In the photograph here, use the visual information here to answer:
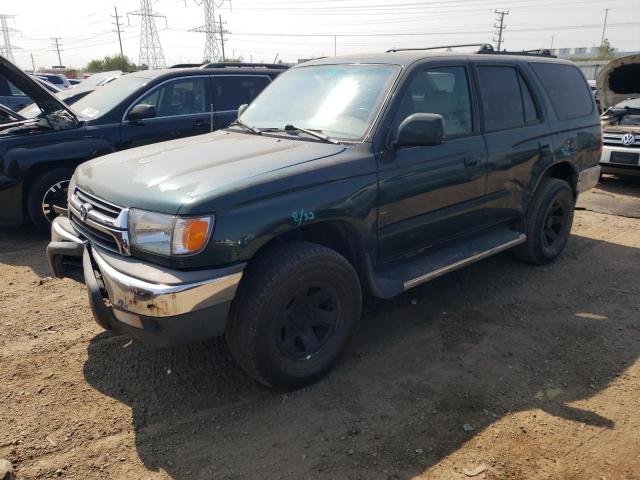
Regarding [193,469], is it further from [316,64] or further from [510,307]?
[316,64]

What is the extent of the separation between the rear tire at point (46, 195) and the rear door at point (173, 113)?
2.68ft

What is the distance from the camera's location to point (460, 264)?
3975 millimetres

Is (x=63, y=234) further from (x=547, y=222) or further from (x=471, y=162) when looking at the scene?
(x=547, y=222)

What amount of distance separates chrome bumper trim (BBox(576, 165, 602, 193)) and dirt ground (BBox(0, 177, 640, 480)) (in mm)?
1360

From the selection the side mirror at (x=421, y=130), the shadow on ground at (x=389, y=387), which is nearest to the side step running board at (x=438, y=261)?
the shadow on ground at (x=389, y=387)

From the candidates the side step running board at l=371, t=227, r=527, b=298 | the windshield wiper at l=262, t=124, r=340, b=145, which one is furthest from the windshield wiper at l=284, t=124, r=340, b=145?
the side step running board at l=371, t=227, r=527, b=298

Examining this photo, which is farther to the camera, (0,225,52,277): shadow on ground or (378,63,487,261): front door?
(0,225,52,277): shadow on ground

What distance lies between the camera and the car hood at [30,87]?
5070 mm

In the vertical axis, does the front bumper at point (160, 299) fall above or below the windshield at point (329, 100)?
below

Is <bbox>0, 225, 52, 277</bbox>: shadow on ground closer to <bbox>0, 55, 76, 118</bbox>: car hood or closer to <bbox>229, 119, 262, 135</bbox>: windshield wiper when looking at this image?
<bbox>0, 55, 76, 118</bbox>: car hood

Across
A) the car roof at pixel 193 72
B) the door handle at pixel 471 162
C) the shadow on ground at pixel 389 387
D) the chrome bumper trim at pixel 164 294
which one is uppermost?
the car roof at pixel 193 72

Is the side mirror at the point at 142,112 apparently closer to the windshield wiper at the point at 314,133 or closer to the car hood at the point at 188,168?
the car hood at the point at 188,168

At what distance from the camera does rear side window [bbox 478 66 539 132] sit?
4.25 meters

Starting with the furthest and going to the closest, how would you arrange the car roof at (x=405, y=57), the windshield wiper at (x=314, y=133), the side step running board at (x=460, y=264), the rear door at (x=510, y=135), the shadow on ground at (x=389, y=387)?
the rear door at (x=510, y=135), the car roof at (x=405, y=57), the side step running board at (x=460, y=264), the windshield wiper at (x=314, y=133), the shadow on ground at (x=389, y=387)
